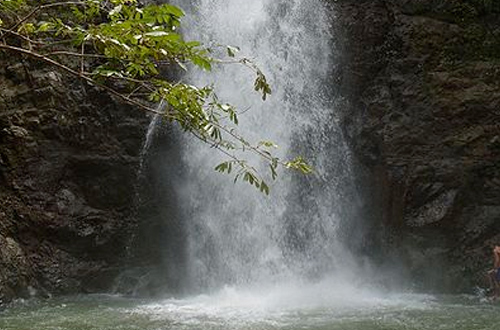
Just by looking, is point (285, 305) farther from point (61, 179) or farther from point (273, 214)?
point (61, 179)

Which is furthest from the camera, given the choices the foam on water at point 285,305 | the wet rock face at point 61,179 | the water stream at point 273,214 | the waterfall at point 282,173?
the waterfall at point 282,173

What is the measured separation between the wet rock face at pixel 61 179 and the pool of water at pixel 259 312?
942 mm

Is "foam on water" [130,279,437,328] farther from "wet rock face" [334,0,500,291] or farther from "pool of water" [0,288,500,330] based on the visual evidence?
"wet rock face" [334,0,500,291]

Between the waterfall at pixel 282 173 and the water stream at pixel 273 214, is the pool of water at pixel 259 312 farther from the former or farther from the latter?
the waterfall at pixel 282 173

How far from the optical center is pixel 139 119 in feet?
42.5

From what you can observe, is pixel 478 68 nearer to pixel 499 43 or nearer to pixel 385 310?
pixel 499 43

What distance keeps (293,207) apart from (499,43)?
5893mm

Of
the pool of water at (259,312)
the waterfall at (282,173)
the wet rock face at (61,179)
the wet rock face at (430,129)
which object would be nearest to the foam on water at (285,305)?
the pool of water at (259,312)

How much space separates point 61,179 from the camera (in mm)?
12047

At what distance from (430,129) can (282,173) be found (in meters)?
3.37

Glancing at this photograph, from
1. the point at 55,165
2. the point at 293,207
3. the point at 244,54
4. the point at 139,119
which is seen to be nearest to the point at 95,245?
the point at 55,165

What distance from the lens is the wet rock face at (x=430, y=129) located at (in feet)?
39.2

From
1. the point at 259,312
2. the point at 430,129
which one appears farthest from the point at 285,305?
the point at 430,129

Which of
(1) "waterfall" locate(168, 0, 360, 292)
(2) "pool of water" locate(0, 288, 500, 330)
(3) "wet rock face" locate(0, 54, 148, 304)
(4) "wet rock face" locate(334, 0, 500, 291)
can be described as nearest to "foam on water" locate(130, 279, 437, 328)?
(2) "pool of water" locate(0, 288, 500, 330)
